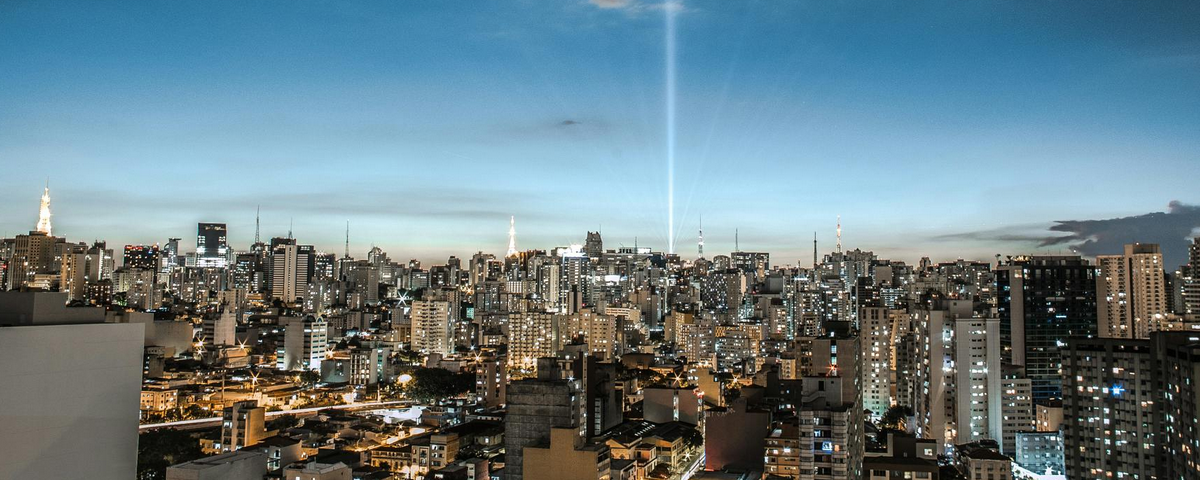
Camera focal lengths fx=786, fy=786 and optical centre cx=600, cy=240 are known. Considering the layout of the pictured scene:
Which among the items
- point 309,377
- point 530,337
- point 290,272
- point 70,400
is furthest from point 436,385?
point 290,272

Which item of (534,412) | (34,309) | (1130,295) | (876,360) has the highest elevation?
(34,309)

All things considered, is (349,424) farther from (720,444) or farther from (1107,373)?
(1107,373)

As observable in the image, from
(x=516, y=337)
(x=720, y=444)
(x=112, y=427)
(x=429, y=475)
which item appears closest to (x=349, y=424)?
(x=429, y=475)

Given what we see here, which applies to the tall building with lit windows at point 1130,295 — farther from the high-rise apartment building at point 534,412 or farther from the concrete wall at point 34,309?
the concrete wall at point 34,309

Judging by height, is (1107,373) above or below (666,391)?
above

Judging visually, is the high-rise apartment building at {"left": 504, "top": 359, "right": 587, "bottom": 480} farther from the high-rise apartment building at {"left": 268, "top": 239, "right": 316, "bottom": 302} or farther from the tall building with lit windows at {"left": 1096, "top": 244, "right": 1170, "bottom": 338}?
the high-rise apartment building at {"left": 268, "top": 239, "right": 316, "bottom": 302}

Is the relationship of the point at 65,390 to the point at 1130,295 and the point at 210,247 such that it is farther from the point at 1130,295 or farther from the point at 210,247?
the point at 210,247

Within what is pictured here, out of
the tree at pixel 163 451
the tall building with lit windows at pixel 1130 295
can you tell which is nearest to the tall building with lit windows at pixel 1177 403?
the tall building with lit windows at pixel 1130 295
